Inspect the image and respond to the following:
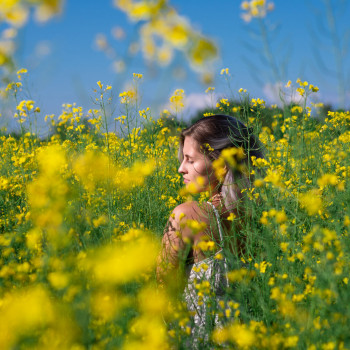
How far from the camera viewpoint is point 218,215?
213 centimetres

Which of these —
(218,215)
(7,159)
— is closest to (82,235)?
(218,215)

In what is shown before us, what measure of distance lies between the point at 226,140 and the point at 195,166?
10.2 inches

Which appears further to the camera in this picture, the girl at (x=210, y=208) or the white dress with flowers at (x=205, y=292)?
the girl at (x=210, y=208)

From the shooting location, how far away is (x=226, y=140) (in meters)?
2.51

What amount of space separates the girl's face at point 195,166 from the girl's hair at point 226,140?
39 millimetres

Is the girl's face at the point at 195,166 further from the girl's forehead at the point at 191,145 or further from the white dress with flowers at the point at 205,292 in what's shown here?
the white dress with flowers at the point at 205,292

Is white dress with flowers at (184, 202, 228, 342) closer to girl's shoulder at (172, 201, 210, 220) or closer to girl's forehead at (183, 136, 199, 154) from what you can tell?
girl's shoulder at (172, 201, 210, 220)

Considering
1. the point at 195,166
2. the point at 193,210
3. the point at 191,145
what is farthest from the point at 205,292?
the point at 191,145

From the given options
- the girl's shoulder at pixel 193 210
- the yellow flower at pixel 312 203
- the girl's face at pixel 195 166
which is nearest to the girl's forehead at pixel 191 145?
the girl's face at pixel 195 166

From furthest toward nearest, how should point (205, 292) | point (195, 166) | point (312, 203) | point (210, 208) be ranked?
point (195, 166) → point (210, 208) → point (312, 203) → point (205, 292)

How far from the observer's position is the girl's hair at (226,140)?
233 centimetres

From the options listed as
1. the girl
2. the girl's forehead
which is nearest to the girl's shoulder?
the girl

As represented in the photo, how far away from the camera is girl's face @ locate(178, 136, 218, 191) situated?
2.42 m

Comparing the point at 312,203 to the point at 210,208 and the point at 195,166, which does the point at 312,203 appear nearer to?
the point at 210,208
